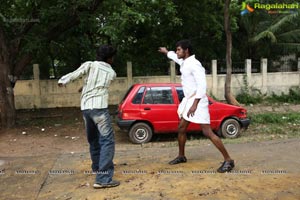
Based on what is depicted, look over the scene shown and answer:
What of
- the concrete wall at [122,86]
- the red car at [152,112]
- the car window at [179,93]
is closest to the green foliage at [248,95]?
the concrete wall at [122,86]

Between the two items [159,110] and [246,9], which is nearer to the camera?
[159,110]

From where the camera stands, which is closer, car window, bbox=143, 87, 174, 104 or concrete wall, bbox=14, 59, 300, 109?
car window, bbox=143, 87, 174, 104

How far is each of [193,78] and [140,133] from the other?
10.9 feet

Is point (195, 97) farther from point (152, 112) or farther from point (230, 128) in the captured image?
point (230, 128)

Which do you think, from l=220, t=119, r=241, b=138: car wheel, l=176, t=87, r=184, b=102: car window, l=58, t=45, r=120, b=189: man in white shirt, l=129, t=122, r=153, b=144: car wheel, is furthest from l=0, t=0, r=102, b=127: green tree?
l=58, t=45, r=120, b=189: man in white shirt

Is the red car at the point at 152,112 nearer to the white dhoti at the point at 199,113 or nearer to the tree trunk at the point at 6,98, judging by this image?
the white dhoti at the point at 199,113

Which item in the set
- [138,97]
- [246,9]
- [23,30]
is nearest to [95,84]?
[138,97]

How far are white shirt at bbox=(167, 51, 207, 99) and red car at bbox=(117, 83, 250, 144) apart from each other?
2960 mm

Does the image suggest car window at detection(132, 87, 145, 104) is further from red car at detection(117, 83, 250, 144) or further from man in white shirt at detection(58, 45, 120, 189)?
man in white shirt at detection(58, 45, 120, 189)

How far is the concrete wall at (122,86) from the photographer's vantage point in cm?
1302

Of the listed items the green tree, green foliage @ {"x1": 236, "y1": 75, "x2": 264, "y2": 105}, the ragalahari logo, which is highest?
the ragalahari logo

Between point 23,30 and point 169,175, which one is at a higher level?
point 23,30

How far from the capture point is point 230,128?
7.96 metres

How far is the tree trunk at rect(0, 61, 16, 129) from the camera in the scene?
9109 millimetres
